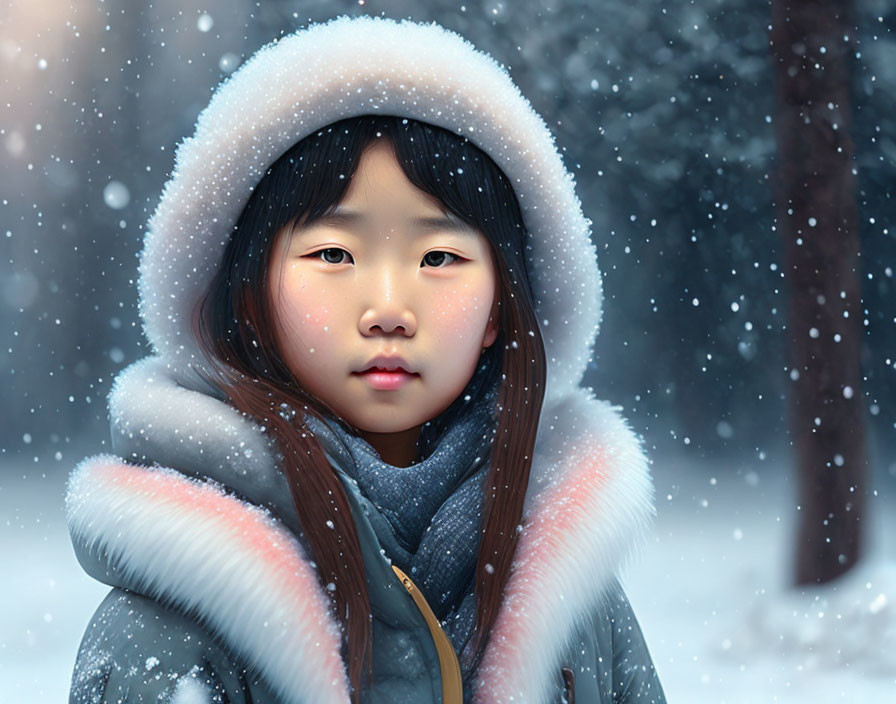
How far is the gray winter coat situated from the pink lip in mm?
81

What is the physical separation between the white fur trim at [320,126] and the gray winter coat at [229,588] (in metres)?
0.08

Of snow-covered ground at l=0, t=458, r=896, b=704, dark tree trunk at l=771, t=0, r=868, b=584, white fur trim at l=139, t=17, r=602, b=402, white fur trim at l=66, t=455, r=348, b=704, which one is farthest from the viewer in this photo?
dark tree trunk at l=771, t=0, r=868, b=584

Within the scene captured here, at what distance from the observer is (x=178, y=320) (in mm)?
771

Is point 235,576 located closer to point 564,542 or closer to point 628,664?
point 564,542

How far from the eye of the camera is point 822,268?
75.0 inches

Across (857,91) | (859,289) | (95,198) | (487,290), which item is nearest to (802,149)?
(857,91)

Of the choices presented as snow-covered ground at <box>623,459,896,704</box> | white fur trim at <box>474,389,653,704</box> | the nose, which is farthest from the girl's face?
snow-covered ground at <box>623,459,896,704</box>

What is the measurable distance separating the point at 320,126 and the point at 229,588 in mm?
309

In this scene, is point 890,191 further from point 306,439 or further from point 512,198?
point 306,439

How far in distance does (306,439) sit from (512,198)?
0.79 ft

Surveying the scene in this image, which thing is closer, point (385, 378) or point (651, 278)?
point (385, 378)

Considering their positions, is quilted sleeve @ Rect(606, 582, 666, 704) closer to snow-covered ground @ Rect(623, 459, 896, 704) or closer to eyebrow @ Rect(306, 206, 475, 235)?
eyebrow @ Rect(306, 206, 475, 235)

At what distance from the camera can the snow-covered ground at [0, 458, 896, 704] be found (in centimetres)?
174

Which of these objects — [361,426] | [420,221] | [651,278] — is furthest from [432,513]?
[651,278]
